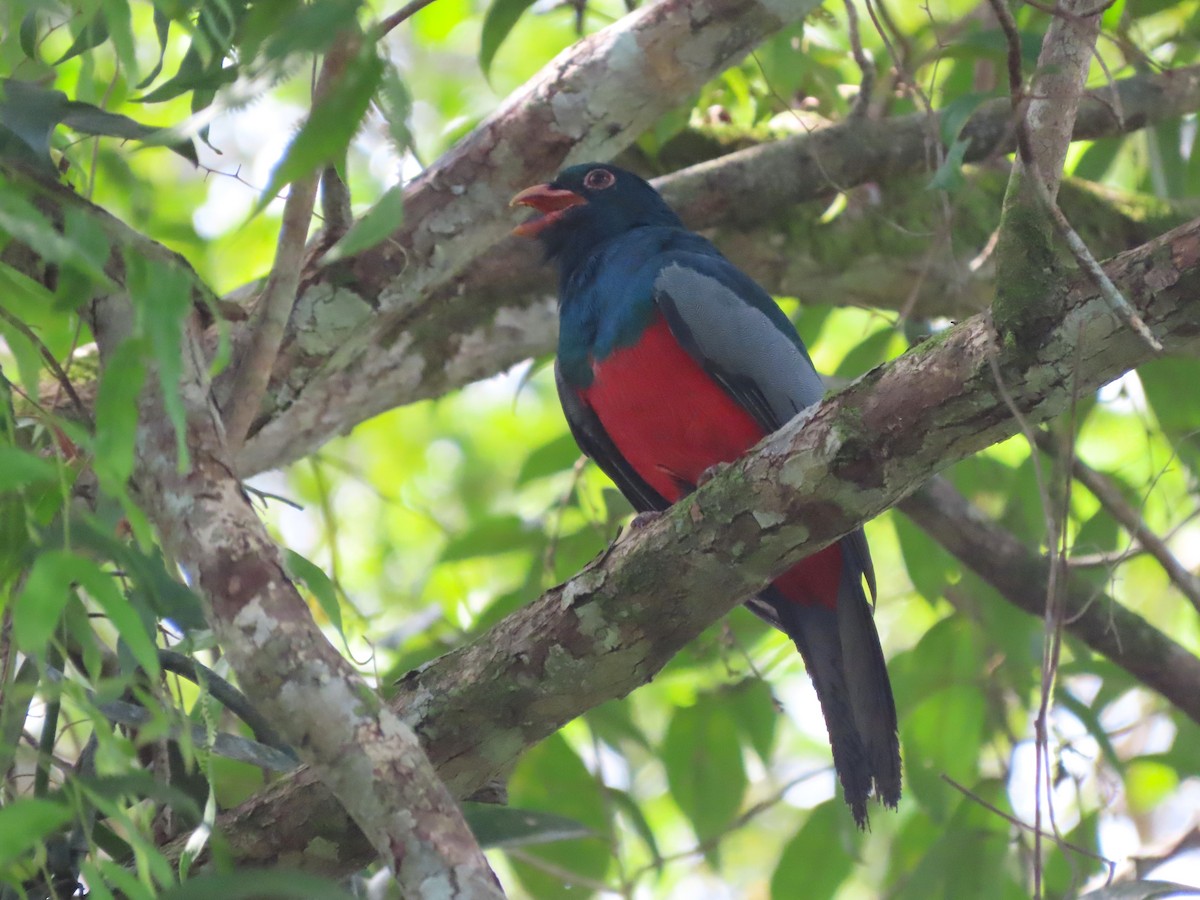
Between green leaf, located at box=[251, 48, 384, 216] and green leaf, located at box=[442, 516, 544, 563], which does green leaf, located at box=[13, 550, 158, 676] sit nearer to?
green leaf, located at box=[251, 48, 384, 216]

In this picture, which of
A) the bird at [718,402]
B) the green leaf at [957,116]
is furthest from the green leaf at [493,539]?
the green leaf at [957,116]

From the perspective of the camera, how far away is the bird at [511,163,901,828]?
3723mm

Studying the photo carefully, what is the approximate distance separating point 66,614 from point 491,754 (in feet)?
3.44

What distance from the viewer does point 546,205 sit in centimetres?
437

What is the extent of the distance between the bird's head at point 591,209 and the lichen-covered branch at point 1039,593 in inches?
54.1

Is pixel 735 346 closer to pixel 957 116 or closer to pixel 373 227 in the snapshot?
pixel 957 116

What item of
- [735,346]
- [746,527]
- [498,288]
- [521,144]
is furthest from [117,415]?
[498,288]

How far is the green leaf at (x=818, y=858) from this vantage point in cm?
405

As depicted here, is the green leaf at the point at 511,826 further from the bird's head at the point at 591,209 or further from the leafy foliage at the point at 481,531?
the bird's head at the point at 591,209

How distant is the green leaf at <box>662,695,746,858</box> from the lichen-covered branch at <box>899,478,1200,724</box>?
0.96 metres

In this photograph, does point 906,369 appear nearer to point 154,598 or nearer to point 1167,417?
point 154,598

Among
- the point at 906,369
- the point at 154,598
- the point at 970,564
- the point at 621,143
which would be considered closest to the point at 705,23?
the point at 621,143

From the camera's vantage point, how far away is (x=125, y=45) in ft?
6.30

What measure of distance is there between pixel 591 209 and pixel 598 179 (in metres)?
0.12
